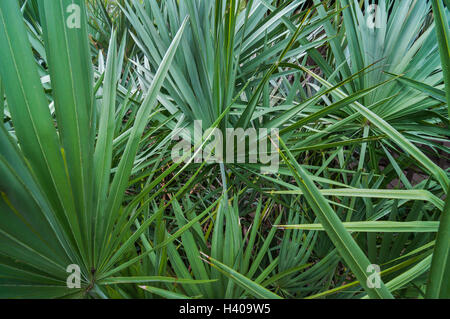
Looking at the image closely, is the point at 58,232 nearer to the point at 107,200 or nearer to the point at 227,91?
the point at 107,200

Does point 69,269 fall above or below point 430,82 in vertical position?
below

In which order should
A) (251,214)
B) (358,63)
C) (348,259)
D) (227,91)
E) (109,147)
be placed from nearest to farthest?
1. (348,259)
2. (109,147)
3. (227,91)
4. (358,63)
5. (251,214)

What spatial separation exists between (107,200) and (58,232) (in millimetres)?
73

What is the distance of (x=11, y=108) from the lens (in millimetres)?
275

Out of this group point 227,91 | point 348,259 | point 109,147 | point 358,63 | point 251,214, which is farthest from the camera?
point 251,214

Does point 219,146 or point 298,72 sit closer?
point 219,146

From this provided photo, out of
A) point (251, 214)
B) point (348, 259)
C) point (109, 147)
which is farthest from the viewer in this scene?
point (251, 214)

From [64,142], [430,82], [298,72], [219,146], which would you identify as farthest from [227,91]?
[430,82]

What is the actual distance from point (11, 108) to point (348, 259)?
1.15 ft

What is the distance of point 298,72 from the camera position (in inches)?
28.9
